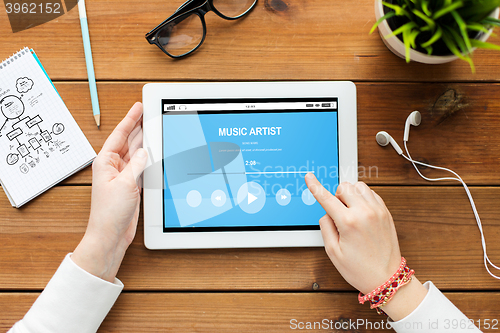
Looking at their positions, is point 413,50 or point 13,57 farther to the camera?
point 13,57

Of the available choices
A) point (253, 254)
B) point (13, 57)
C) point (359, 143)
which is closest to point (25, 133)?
point (13, 57)

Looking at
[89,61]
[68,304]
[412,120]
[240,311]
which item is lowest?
[240,311]

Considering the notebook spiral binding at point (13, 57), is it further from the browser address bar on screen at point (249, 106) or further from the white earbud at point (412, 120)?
the white earbud at point (412, 120)

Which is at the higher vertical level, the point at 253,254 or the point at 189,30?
the point at 189,30

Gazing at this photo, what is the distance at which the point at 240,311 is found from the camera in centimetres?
70

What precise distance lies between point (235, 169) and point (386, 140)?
36 centimetres

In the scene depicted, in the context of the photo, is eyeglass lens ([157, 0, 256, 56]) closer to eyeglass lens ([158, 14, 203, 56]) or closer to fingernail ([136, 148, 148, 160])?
eyeglass lens ([158, 14, 203, 56])

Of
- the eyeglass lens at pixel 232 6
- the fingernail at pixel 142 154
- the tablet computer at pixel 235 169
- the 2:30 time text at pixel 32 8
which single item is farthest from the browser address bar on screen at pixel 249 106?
the 2:30 time text at pixel 32 8

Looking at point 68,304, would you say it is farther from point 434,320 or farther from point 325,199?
point 434,320

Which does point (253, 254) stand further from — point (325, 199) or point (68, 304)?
point (68, 304)

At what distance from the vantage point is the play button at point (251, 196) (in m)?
0.67

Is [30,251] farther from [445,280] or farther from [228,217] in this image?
[445,280]

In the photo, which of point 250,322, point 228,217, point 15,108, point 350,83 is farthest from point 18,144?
point 350,83

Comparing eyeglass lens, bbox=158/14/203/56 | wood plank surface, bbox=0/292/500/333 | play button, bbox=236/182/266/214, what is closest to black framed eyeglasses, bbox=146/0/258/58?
eyeglass lens, bbox=158/14/203/56
